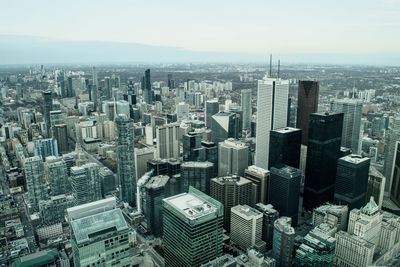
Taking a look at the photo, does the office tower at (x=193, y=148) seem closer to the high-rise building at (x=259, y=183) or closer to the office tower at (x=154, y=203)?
the high-rise building at (x=259, y=183)

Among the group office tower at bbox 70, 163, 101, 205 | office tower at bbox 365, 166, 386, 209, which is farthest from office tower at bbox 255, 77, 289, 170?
office tower at bbox 70, 163, 101, 205

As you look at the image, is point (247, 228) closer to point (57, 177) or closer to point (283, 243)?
point (283, 243)

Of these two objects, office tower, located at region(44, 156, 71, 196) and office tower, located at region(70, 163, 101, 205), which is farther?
office tower, located at region(44, 156, 71, 196)

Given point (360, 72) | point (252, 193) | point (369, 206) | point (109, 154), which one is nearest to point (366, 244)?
point (369, 206)

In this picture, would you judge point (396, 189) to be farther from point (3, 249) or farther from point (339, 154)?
point (3, 249)

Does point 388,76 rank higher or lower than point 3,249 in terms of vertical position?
higher

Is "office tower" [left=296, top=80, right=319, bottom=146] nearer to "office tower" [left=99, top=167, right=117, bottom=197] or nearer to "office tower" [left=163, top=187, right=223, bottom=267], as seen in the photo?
"office tower" [left=99, top=167, right=117, bottom=197]

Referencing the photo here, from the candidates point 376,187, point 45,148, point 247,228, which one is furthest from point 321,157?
point 45,148
